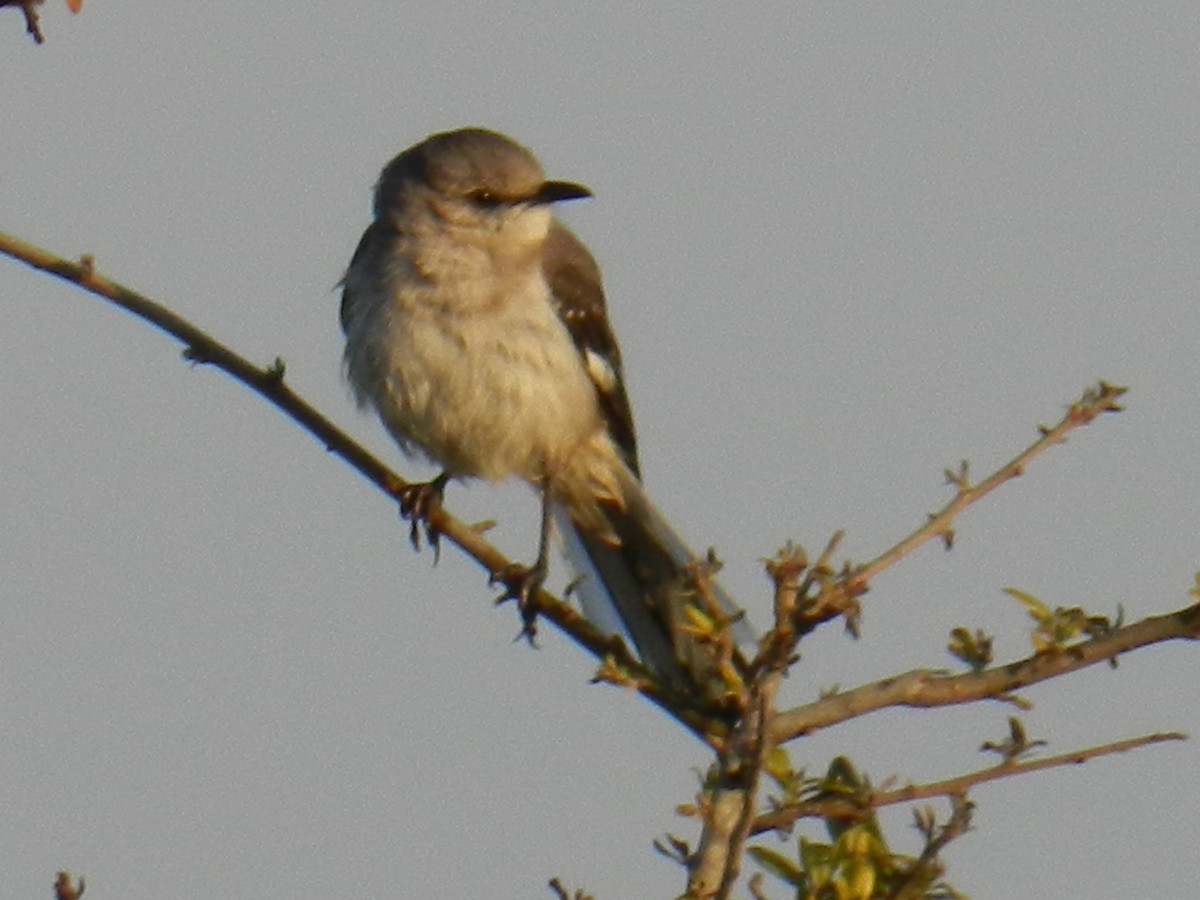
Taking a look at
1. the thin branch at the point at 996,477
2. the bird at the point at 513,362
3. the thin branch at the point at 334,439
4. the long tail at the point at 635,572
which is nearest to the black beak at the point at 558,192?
the bird at the point at 513,362

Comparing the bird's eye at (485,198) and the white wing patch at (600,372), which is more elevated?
the bird's eye at (485,198)

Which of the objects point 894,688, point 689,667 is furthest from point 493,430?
point 894,688

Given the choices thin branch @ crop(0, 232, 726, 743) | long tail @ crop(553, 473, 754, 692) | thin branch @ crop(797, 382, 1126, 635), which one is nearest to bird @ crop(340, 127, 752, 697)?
long tail @ crop(553, 473, 754, 692)

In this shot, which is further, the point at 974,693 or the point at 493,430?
the point at 493,430

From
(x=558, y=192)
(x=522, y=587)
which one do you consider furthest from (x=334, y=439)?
(x=558, y=192)

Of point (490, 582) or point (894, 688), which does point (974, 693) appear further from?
point (490, 582)

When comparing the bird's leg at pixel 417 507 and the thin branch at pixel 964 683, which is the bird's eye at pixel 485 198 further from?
the thin branch at pixel 964 683
